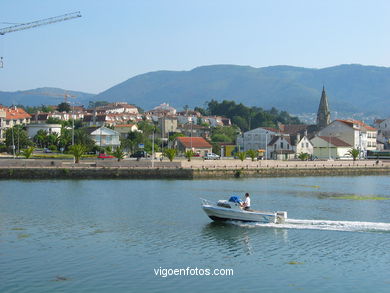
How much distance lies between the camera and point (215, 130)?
15512 centimetres

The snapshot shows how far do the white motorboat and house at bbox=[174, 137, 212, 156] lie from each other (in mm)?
65567

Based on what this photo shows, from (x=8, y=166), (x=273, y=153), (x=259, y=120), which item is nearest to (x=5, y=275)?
(x=8, y=166)

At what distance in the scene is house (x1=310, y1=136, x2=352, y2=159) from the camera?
379 feet

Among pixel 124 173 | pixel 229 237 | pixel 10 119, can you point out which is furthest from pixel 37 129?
pixel 229 237

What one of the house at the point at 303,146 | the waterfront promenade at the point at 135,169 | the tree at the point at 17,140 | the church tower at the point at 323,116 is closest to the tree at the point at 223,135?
the church tower at the point at 323,116

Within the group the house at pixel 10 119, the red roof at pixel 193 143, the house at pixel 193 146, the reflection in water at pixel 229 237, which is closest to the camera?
the reflection in water at pixel 229 237

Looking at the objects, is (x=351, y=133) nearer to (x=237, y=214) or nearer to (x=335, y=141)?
(x=335, y=141)

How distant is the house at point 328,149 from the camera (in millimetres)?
115625

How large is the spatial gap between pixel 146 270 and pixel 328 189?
134 ft

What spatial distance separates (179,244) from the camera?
33656 mm

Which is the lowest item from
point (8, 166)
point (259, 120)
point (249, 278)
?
point (249, 278)

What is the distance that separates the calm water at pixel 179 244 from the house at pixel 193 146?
165 feet

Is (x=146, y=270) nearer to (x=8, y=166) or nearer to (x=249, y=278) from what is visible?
(x=249, y=278)

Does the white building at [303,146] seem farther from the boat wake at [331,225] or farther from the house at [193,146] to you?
the boat wake at [331,225]
